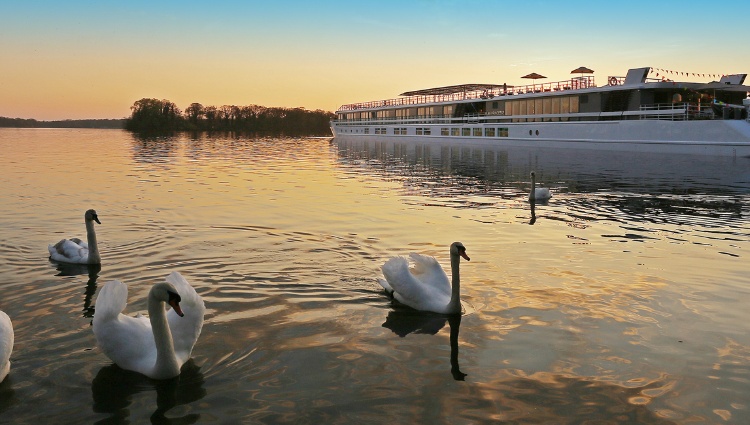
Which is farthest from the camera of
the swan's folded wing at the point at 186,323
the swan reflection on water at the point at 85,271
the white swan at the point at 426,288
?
the swan reflection on water at the point at 85,271

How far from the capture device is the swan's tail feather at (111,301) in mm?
A: 6559

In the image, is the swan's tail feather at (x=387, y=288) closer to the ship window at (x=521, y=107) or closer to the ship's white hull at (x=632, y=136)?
the ship's white hull at (x=632, y=136)

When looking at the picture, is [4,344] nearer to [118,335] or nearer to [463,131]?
[118,335]

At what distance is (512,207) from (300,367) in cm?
1497

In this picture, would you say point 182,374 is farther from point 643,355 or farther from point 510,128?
point 510,128

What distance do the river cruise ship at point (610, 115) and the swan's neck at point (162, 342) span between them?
48.9 meters

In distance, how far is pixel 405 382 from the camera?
676 cm

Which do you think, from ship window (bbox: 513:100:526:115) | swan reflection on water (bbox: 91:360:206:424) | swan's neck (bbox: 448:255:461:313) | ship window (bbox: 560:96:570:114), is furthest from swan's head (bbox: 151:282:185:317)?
ship window (bbox: 513:100:526:115)

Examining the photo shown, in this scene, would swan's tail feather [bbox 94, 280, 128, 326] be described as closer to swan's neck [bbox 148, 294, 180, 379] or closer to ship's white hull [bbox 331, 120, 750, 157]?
swan's neck [bbox 148, 294, 180, 379]

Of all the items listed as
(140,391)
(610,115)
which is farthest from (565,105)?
(140,391)

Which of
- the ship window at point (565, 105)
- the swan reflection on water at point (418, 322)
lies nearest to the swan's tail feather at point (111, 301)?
the swan reflection on water at point (418, 322)

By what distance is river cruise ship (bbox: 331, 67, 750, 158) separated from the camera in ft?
162

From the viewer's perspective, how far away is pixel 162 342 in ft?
21.1

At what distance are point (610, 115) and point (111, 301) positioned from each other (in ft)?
191
